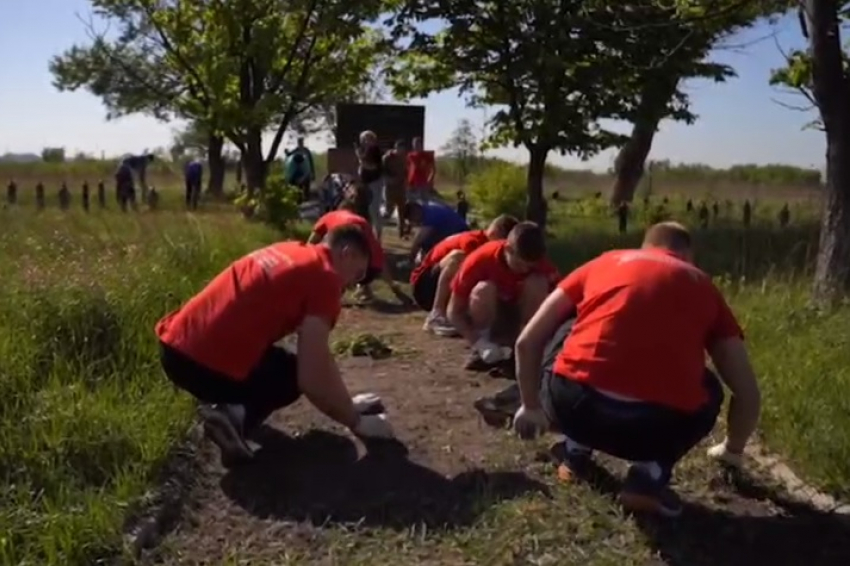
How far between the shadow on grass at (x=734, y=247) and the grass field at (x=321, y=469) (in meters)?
3.38

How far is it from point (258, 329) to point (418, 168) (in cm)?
1477

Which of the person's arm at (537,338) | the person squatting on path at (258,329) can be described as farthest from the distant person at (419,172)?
the person's arm at (537,338)

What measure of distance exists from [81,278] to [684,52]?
404 inches

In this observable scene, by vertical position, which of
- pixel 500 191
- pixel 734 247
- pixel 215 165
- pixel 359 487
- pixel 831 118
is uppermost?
pixel 831 118

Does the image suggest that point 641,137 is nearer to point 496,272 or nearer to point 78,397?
point 496,272

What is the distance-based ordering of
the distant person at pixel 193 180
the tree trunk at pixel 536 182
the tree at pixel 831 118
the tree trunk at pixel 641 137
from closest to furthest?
the tree at pixel 831 118 → the tree trunk at pixel 641 137 → the tree trunk at pixel 536 182 → the distant person at pixel 193 180

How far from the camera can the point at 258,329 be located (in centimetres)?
474

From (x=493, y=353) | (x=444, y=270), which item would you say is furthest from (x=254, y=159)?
(x=493, y=353)

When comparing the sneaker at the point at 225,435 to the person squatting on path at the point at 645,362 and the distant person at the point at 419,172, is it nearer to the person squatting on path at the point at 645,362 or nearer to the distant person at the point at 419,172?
the person squatting on path at the point at 645,362

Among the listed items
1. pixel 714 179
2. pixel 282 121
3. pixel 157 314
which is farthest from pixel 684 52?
pixel 714 179

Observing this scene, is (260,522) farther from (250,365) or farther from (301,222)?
(301,222)

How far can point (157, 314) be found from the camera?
667 centimetres

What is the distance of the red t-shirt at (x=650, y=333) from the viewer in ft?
13.5

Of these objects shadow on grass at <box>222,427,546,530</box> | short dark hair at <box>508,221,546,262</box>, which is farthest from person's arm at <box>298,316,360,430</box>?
short dark hair at <box>508,221,546,262</box>
